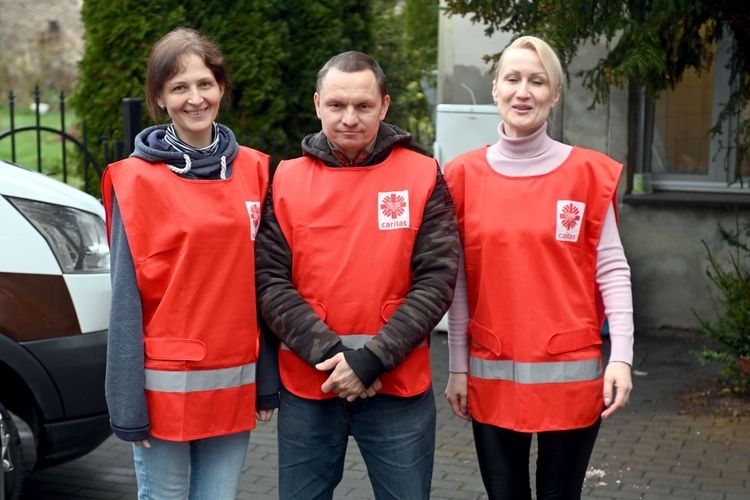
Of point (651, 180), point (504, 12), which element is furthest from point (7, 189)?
point (651, 180)

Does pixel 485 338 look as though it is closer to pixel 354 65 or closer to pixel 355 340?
pixel 355 340

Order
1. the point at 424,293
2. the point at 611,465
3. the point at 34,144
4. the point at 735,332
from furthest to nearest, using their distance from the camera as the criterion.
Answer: the point at 34,144 → the point at 735,332 → the point at 611,465 → the point at 424,293

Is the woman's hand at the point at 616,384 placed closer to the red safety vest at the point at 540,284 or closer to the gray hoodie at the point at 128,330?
the red safety vest at the point at 540,284

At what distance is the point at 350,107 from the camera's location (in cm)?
298

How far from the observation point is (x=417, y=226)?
3.03 m

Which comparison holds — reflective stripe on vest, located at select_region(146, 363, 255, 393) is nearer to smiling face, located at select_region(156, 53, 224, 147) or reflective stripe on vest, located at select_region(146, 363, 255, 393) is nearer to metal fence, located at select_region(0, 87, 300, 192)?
smiling face, located at select_region(156, 53, 224, 147)

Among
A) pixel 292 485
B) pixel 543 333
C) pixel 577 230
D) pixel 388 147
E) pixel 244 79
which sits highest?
pixel 244 79

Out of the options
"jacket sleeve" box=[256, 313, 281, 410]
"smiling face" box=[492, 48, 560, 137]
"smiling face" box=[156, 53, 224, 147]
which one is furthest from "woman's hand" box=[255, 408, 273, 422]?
"smiling face" box=[492, 48, 560, 137]

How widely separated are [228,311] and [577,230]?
101 centimetres

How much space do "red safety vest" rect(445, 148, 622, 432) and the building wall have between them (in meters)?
5.02

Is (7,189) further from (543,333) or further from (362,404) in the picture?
(543,333)

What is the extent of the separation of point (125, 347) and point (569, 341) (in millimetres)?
1248

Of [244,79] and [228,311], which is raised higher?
[244,79]

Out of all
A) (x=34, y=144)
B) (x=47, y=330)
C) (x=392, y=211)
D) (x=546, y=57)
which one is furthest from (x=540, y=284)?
(x=34, y=144)
